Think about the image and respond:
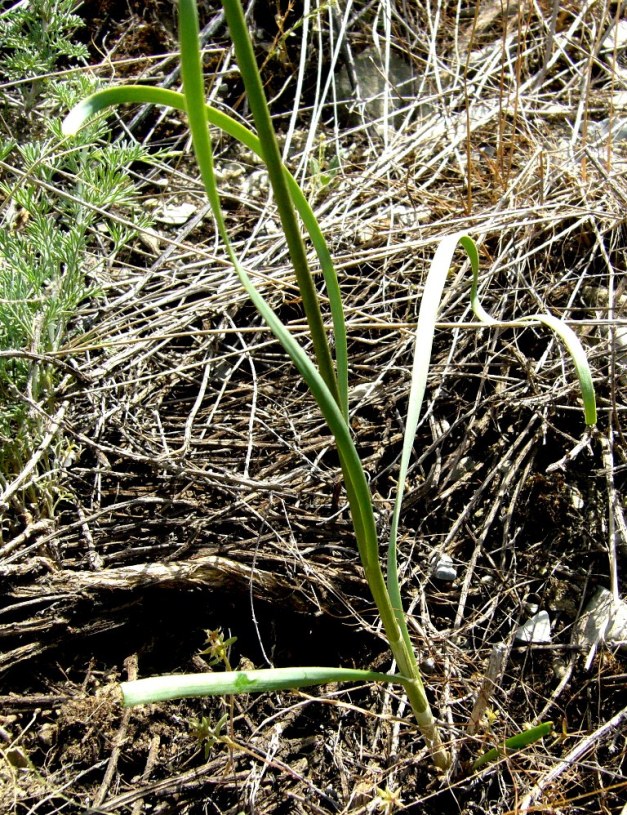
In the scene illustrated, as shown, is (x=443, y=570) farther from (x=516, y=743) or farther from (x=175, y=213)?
(x=175, y=213)

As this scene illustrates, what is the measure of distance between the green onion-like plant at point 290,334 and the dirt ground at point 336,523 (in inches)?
6.8

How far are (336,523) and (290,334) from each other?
2.00ft

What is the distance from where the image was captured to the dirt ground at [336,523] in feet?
3.39

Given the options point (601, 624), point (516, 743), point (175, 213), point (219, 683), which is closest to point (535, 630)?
point (601, 624)

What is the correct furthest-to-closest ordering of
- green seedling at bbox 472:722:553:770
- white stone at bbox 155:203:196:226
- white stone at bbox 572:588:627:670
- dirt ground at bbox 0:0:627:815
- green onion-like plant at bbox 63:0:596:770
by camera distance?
white stone at bbox 155:203:196:226 → white stone at bbox 572:588:627:670 → dirt ground at bbox 0:0:627:815 → green seedling at bbox 472:722:553:770 → green onion-like plant at bbox 63:0:596:770

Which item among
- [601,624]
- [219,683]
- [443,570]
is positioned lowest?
[601,624]

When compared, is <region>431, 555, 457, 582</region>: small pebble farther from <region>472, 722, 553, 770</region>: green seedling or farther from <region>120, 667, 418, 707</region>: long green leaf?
<region>120, 667, 418, 707</region>: long green leaf

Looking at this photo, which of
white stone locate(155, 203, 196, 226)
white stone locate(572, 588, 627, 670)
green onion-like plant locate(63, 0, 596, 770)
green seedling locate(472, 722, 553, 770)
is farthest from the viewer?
white stone locate(155, 203, 196, 226)

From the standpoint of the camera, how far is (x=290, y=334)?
758 millimetres

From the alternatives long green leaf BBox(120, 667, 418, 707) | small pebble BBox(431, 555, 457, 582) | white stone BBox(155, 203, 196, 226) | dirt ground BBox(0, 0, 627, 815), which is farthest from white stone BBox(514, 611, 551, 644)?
white stone BBox(155, 203, 196, 226)

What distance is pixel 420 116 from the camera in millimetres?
2168

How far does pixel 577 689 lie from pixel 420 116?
1.68 m

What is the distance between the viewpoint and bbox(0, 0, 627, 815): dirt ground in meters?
1.03

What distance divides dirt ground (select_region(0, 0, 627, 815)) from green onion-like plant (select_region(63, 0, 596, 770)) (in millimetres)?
173
